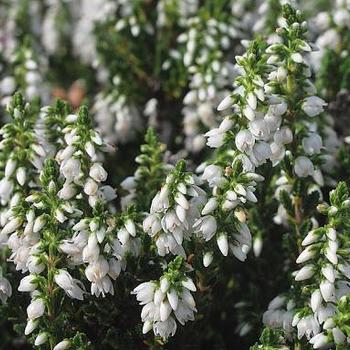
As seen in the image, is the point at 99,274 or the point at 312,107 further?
the point at 312,107

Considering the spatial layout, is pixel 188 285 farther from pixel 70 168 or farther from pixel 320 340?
pixel 70 168

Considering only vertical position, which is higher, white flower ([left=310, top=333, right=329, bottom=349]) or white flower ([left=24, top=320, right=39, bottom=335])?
white flower ([left=310, top=333, right=329, bottom=349])

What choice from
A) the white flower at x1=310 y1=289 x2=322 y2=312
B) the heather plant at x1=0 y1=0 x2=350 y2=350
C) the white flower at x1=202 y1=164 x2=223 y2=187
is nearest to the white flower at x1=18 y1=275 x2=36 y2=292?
the heather plant at x1=0 y1=0 x2=350 y2=350

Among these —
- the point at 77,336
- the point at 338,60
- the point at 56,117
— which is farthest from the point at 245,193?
the point at 338,60

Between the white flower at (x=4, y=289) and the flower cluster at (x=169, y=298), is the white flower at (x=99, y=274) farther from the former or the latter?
the white flower at (x=4, y=289)

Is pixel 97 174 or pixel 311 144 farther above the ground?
pixel 97 174

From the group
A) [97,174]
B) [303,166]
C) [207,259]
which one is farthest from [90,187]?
[303,166]

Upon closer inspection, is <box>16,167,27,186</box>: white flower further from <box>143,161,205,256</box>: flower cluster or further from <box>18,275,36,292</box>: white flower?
<box>143,161,205,256</box>: flower cluster

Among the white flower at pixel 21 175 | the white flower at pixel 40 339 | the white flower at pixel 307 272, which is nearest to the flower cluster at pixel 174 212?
the white flower at pixel 307 272
